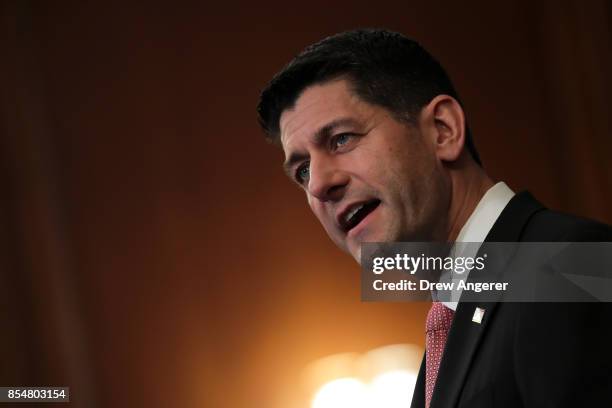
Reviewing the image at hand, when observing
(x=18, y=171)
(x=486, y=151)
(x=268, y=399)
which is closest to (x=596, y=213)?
(x=486, y=151)

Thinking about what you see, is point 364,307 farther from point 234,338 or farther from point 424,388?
point 424,388

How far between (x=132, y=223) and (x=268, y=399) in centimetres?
74

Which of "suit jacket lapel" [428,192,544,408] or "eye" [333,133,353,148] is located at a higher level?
"eye" [333,133,353,148]

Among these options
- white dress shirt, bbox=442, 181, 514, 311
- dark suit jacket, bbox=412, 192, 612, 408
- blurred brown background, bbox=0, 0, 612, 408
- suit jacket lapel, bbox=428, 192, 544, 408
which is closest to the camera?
dark suit jacket, bbox=412, 192, 612, 408

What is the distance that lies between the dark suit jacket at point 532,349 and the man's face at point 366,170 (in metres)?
0.11

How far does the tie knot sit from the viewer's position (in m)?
0.97

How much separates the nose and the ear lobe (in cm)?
14

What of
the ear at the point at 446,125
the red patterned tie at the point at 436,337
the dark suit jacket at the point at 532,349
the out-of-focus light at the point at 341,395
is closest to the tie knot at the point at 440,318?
the red patterned tie at the point at 436,337

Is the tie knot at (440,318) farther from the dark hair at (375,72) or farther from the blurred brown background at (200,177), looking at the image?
the blurred brown background at (200,177)

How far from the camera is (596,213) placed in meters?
2.62

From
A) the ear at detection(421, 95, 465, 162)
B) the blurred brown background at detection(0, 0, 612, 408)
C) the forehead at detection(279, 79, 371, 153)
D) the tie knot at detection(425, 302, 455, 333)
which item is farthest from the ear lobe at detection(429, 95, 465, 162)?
the blurred brown background at detection(0, 0, 612, 408)

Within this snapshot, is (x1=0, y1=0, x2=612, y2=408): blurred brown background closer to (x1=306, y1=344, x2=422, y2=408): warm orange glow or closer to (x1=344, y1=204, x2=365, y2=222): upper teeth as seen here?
(x1=306, y1=344, x2=422, y2=408): warm orange glow

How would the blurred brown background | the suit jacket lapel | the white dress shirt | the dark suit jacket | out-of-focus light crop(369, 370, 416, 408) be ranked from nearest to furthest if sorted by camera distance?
the dark suit jacket < the suit jacket lapel < the white dress shirt < the blurred brown background < out-of-focus light crop(369, 370, 416, 408)

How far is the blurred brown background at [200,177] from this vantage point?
7.50 feet
